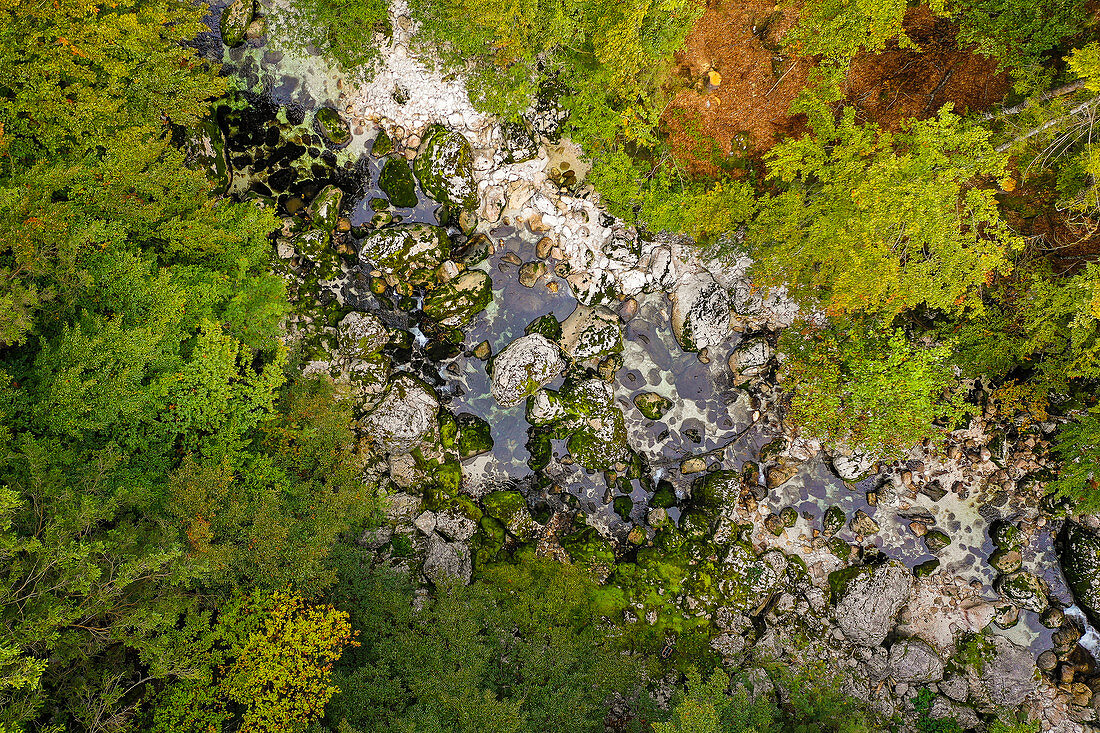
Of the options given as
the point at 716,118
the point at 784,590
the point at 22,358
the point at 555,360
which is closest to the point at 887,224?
the point at 716,118

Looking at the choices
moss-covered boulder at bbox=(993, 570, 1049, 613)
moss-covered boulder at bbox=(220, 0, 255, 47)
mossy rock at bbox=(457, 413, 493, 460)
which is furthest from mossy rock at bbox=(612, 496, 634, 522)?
moss-covered boulder at bbox=(220, 0, 255, 47)

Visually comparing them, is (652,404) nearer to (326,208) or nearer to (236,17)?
(326,208)

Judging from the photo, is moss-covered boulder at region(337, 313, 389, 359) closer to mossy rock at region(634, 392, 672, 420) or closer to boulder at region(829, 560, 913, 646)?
mossy rock at region(634, 392, 672, 420)

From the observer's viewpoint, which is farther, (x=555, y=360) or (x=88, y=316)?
(x=555, y=360)

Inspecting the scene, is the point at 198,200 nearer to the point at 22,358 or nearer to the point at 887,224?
the point at 22,358

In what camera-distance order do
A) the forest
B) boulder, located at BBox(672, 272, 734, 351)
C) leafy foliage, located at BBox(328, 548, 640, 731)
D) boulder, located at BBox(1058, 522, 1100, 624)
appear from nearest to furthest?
the forest < leafy foliage, located at BBox(328, 548, 640, 731) < boulder, located at BBox(1058, 522, 1100, 624) < boulder, located at BBox(672, 272, 734, 351)

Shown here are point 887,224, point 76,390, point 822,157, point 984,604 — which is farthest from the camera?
point 984,604

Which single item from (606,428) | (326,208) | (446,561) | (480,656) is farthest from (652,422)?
(326,208)
